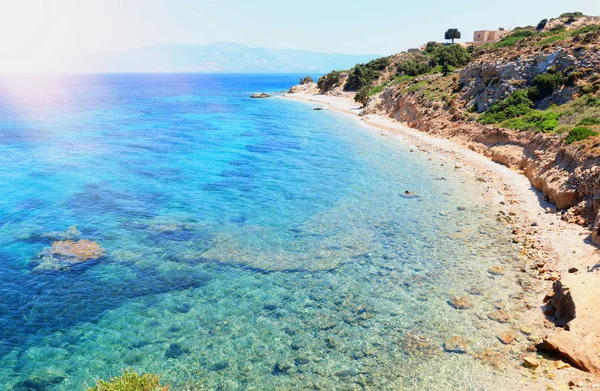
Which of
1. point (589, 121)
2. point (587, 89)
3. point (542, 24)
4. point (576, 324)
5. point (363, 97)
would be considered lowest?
point (576, 324)

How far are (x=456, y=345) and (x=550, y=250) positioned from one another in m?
10.1

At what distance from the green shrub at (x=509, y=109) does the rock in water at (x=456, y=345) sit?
36257mm

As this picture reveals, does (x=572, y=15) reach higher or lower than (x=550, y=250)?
higher

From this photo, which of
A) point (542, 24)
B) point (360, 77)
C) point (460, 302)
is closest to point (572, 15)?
point (542, 24)

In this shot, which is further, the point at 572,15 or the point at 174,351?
the point at 572,15

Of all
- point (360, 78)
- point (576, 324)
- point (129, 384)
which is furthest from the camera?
point (360, 78)

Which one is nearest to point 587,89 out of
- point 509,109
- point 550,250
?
point 509,109

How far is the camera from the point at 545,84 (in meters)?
43.2

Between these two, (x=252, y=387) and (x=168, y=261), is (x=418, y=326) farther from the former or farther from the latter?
(x=168, y=261)

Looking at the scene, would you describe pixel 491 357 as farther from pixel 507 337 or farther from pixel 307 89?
pixel 307 89

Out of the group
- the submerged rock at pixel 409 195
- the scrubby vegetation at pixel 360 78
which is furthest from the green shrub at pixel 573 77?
the scrubby vegetation at pixel 360 78

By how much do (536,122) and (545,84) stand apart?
26.8 ft

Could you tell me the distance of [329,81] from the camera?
4572 inches

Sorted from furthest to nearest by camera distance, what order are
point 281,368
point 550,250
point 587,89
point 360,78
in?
point 360,78, point 587,89, point 550,250, point 281,368
